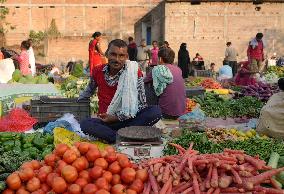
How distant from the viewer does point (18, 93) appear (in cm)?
761

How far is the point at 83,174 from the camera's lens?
3322mm

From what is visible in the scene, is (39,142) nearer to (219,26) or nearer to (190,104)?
(190,104)

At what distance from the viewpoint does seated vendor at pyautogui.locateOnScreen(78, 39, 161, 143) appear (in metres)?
5.08

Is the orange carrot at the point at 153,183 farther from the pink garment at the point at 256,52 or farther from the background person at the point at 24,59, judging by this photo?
the pink garment at the point at 256,52

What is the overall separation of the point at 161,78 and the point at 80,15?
25.7 meters

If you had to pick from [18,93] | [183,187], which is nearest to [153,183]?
[183,187]

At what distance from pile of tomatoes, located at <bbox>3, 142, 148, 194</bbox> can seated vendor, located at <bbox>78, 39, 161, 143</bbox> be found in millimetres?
1650

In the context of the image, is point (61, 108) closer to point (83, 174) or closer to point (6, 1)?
point (83, 174)

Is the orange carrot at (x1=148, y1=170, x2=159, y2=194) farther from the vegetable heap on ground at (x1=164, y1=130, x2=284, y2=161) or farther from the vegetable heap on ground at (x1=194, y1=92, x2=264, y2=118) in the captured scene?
the vegetable heap on ground at (x1=194, y1=92, x2=264, y2=118)

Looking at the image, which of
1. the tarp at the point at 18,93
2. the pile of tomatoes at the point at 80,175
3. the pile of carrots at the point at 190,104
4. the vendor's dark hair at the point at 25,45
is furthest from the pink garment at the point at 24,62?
the pile of tomatoes at the point at 80,175

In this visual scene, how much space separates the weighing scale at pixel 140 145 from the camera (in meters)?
4.63

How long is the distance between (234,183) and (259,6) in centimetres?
1855

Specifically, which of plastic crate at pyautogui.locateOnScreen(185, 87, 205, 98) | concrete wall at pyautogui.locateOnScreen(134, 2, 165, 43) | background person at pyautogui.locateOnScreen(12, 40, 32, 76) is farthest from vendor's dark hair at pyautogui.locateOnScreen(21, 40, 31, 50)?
concrete wall at pyautogui.locateOnScreen(134, 2, 165, 43)

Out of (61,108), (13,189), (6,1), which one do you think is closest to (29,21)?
(6,1)
